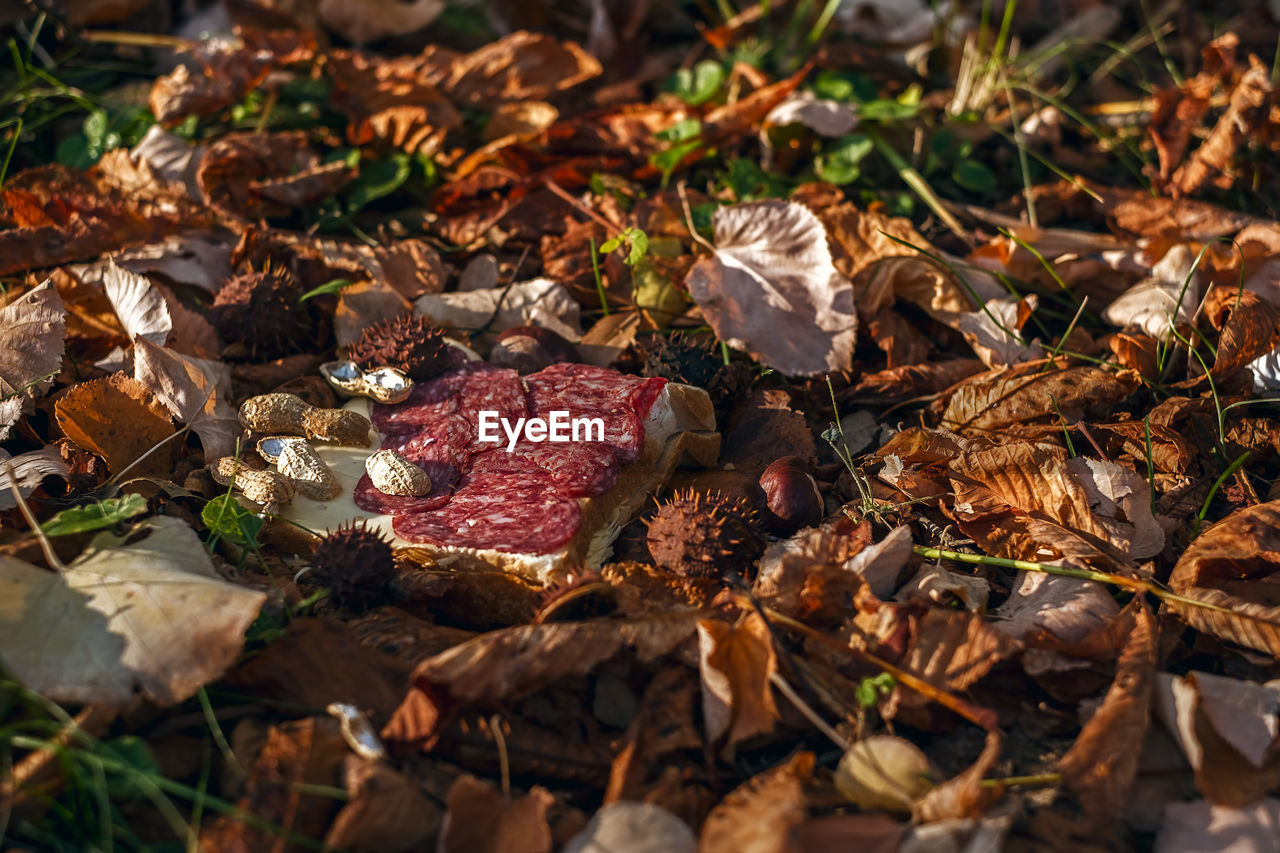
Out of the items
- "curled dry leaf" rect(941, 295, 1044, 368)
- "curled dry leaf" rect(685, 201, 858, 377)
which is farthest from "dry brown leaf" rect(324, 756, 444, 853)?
"curled dry leaf" rect(941, 295, 1044, 368)

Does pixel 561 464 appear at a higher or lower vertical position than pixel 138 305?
lower

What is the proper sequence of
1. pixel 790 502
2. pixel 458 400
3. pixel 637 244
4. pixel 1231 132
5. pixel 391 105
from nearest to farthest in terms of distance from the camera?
pixel 790 502 < pixel 458 400 < pixel 637 244 < pixel 1231 132 < pixel 391 105

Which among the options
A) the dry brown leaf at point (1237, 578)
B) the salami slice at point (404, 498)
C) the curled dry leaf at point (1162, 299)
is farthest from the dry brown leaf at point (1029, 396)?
Answer: the salami slice at point (404, 498)

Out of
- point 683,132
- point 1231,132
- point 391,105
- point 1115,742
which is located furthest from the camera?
point 391,105

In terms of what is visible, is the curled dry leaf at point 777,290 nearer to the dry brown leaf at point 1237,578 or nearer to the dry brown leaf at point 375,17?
the dry brown leaf at point 1237,578

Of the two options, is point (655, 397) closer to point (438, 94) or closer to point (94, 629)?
point (94, 629)

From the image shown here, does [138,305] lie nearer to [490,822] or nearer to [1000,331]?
[490,822]

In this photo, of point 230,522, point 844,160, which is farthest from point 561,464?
point 844,160
